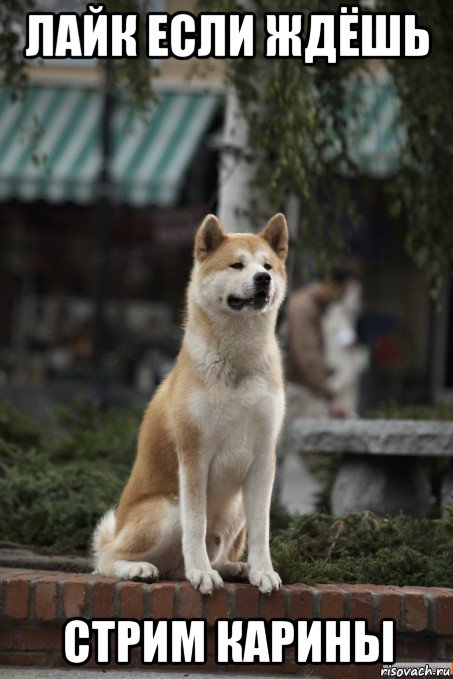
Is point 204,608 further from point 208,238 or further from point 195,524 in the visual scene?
point 208,238

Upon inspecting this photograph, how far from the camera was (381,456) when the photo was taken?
A: 6754 mm

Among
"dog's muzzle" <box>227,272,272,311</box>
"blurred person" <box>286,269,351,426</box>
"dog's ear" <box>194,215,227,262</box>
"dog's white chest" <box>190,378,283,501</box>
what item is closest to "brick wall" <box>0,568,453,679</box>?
"dog's white chest" <box>190,378,283,501</box>

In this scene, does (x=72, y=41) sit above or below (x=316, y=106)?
above

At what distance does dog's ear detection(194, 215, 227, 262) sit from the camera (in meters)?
4.29

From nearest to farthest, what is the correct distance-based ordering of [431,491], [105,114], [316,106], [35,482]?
[35,482] → [316,106] → [431,491] → [105,114]

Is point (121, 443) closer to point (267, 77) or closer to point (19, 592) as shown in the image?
point (267, 77)

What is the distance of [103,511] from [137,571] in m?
1.42

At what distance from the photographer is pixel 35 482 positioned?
6.10 metres

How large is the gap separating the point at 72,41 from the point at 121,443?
8.88 ft

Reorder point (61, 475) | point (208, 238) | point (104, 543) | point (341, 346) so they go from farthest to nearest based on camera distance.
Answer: point (341, 346) → point (61, 475) → point (104, 543) → point (208, 238)

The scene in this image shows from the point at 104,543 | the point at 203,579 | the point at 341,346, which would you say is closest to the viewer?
the point at 203,579

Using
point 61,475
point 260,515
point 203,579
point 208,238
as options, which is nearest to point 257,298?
point 208,238

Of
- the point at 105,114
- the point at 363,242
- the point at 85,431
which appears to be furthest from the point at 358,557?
the point at 363,242

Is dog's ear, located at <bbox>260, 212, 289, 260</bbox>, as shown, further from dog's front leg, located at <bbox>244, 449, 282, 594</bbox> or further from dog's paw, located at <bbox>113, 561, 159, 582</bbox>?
dog's paw, located at <bbox>113, 561, 159, 582</bbox>
